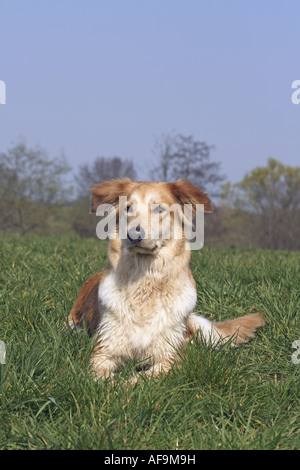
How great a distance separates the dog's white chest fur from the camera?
14.8 ft

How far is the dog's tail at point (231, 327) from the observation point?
16.0 ft

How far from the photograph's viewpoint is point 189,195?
4.70 m

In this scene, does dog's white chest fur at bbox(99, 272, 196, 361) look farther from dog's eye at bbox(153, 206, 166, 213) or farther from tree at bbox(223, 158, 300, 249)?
tree at bbox(223, 158, 300, 249)

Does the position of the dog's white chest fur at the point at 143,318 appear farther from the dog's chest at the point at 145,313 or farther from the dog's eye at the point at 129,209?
the dog's eye at the point at 129,209

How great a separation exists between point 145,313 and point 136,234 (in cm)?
80

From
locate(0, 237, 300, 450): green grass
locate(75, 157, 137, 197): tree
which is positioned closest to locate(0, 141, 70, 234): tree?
locate(75, 157, 137, 197): tree

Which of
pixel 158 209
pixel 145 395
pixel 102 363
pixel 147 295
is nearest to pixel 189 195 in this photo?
pixel 158 209

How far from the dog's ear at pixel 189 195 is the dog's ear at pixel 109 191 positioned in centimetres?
41

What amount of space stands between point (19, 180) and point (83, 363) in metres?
38.8

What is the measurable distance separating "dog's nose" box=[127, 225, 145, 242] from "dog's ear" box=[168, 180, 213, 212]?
68 centimetres

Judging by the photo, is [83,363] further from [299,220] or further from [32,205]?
[32,205]

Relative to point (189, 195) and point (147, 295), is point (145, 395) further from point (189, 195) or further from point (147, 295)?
point (189, 195)

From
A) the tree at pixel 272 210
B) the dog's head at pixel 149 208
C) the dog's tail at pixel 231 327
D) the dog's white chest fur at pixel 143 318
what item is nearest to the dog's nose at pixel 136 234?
the dog's head at pixel 149 208

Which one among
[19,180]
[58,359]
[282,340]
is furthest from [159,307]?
[19,180]
